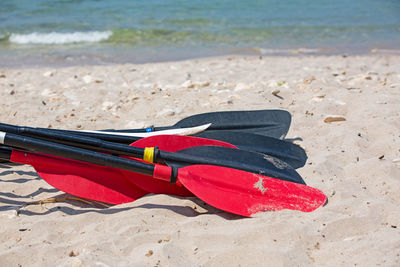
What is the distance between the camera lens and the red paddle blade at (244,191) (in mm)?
2080

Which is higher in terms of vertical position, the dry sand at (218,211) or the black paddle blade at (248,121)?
the black paddle blade at (248,121)

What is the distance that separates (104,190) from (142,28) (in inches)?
292

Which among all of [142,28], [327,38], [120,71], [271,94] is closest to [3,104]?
[120,71]

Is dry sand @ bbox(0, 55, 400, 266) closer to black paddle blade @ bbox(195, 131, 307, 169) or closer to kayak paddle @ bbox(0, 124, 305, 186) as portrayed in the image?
black paddle blade @ bbox(195, 131, 307, 169)

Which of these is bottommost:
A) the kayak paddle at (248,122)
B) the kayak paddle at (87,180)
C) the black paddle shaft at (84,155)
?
the kayak paddle at (87,180)

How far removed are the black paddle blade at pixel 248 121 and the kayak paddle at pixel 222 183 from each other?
2.42 ft

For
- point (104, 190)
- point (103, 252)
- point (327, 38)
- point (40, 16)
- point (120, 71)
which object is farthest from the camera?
point (40, 16)

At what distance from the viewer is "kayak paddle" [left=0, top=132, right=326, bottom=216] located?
6.77 ft

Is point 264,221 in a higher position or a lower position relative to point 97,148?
lower

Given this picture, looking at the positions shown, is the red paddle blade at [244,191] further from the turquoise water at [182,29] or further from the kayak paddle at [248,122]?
the turquoise water at [182,29]

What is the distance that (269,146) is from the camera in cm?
265

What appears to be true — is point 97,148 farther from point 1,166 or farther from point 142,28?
point 142,28

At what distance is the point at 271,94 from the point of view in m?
3.85

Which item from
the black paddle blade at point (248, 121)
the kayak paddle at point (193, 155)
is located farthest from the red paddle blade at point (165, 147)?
the black paddle blade at point (248, 121)
